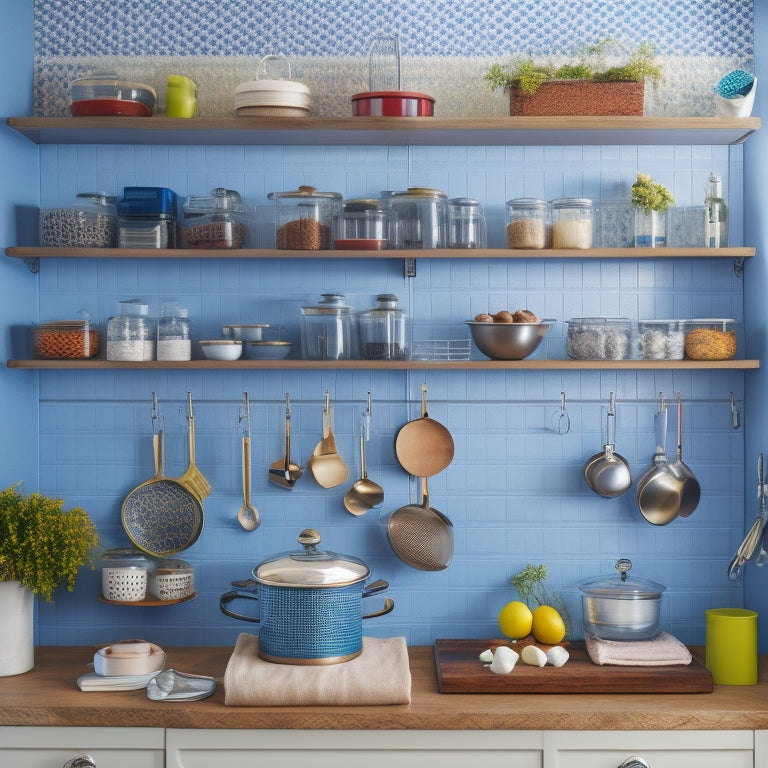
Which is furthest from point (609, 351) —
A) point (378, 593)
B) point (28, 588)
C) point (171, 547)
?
point (28, 588)

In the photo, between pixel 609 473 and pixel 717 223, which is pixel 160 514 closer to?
pixel 609 473

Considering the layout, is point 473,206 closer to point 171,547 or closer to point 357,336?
point 357,336

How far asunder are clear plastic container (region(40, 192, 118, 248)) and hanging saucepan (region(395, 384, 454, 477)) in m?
0.97

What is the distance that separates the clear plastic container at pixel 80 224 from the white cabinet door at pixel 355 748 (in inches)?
50.7

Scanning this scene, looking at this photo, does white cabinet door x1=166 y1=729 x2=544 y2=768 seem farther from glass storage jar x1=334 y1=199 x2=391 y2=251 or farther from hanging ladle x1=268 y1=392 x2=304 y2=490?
glass storage jar x1=334 y1=199 x2=391 y2=251

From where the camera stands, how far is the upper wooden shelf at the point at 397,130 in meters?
2.46

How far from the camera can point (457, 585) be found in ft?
8.79

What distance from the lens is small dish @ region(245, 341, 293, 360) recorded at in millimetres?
2545

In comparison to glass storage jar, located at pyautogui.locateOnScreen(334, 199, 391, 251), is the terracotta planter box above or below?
above

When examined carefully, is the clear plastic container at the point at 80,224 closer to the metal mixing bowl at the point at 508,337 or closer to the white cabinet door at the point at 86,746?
the metal mixing bowl at the point at 508,337

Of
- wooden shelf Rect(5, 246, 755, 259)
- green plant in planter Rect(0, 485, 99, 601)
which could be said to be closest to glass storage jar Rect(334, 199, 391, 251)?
wooden shelf Rect(5, 246, 755, 259)

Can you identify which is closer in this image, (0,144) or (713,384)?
(0,144)

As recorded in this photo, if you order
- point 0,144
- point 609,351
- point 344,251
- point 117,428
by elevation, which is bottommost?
point 117,428

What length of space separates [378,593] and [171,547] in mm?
593
